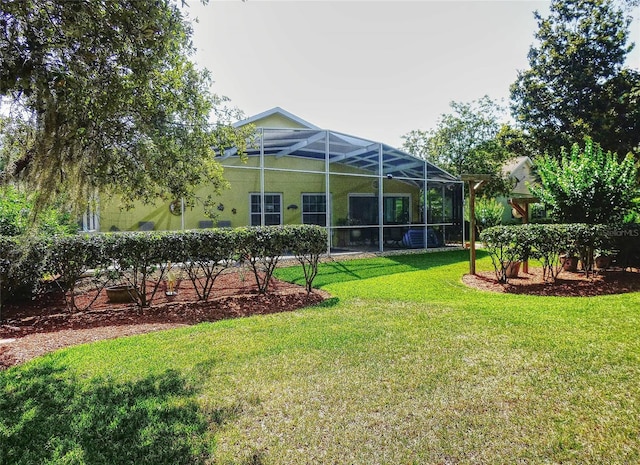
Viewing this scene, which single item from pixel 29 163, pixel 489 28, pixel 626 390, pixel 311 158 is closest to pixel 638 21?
pixel 489 28

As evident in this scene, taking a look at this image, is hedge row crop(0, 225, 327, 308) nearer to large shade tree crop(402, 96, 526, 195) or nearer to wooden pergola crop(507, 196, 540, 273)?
wooden pergola crop(507, 196, 540, 273)

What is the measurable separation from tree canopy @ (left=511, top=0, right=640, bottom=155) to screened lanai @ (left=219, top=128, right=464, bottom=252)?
6.44 m

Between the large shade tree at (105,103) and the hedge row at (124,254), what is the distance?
0.76 metres

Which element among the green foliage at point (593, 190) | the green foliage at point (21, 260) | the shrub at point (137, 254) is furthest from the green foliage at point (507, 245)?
the green foliage at point (21, 260)

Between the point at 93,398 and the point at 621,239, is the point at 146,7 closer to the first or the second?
the point at 93,398

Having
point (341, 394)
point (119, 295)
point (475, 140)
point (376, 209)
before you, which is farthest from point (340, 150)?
point (341, 394)

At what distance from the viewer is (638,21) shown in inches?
638

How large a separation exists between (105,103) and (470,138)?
18796 millimetres

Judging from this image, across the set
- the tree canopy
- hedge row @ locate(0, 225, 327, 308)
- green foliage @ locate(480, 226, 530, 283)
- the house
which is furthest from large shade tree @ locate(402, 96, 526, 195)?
hedge row @ locate(0, 225, 327, 308)

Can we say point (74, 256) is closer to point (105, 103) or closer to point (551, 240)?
point (105, 103)

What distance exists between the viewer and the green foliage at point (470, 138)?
18.3m

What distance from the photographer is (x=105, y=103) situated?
322 centimetres

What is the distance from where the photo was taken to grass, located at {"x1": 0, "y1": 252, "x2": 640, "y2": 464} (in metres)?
2.12

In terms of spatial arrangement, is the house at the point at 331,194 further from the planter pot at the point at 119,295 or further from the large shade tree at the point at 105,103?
the large shade tree at the point at 105,103
